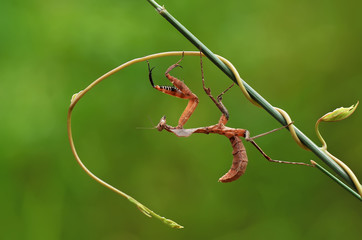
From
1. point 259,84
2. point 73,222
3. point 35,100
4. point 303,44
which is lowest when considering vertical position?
point 73,222

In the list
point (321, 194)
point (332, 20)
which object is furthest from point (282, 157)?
point (332, 20)

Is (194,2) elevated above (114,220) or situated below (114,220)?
above

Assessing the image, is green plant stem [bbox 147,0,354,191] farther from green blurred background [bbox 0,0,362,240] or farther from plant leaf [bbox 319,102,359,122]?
green blurred background [bbox 0,0,362,240]

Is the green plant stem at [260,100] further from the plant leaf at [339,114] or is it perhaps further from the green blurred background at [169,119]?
the green blurred background at [169,119]

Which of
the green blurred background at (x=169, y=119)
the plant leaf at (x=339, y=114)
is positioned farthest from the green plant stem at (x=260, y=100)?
the green blurred background at (x=169, y=119)

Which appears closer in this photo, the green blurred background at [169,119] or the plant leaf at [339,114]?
the plant leaf at [339,114]

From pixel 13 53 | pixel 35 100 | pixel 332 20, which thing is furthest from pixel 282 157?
pixel 13 53

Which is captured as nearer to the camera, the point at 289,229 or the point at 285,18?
the point at 289,229

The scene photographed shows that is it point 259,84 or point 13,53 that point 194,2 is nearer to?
point 259,84

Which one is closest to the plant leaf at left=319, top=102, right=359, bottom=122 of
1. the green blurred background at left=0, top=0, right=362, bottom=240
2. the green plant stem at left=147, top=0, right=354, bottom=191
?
the green plant stem at left=147, top=0, right=354, bottom=191
